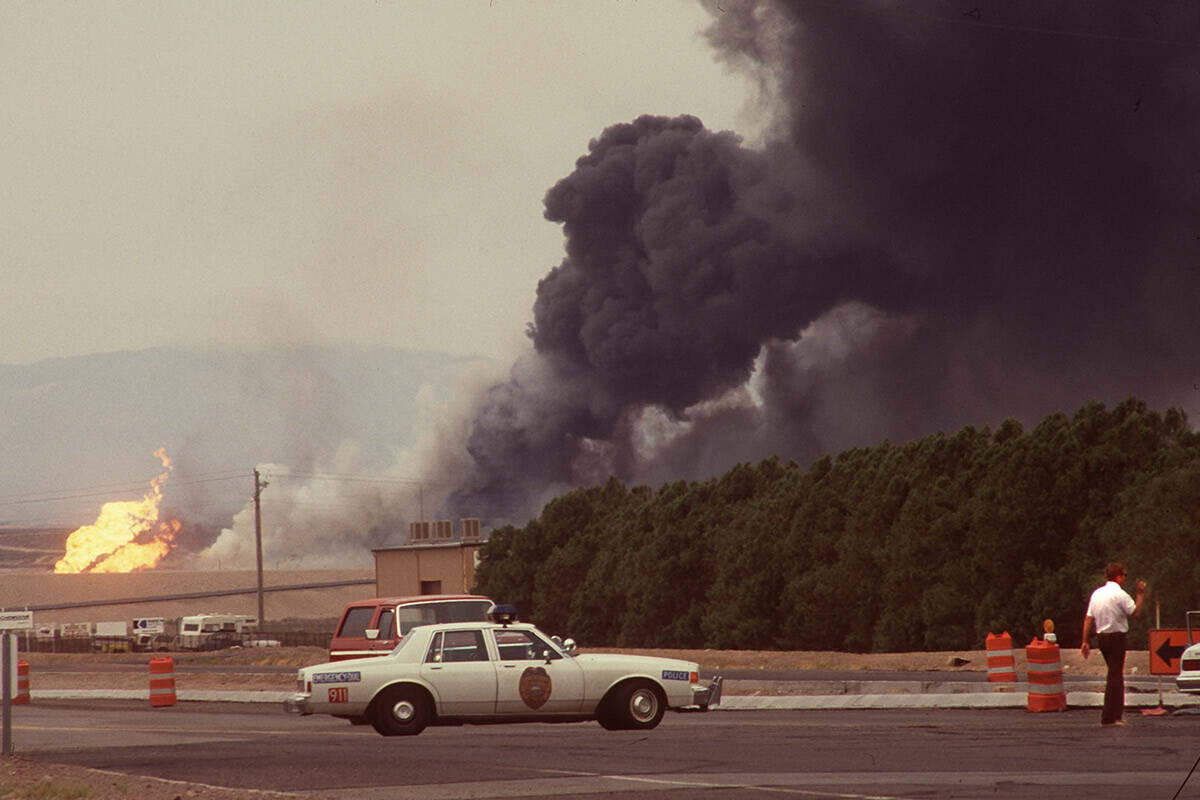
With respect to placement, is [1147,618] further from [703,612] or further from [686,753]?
[686,753]

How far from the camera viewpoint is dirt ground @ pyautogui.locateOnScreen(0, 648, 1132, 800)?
1548cm

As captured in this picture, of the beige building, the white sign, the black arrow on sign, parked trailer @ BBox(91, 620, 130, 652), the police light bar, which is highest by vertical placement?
the beige building

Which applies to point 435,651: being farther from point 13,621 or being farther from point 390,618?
point 390,618

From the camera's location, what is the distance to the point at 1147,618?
51.0 metres

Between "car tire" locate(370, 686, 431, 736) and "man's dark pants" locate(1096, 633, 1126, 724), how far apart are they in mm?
8464

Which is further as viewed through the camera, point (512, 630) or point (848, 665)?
point (848, 665)

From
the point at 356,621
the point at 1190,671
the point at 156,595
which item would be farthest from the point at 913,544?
the point at 156,595

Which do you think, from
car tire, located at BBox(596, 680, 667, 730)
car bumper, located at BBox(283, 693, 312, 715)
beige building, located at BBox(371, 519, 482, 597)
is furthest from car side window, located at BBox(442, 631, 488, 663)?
beige building, located at BBox(371, 519, 482, 597)

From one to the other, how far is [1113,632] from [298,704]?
406 inches

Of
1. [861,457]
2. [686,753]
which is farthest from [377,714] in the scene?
[861,457]

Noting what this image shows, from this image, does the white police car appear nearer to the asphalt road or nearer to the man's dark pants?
the asphalt road

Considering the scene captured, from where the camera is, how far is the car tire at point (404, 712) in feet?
69.5

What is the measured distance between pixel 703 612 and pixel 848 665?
28.1 metres

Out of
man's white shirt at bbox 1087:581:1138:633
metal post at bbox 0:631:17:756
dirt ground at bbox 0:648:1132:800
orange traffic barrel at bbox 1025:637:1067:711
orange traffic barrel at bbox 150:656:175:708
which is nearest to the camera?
dirt ground at bbox 0:648:1132:800
